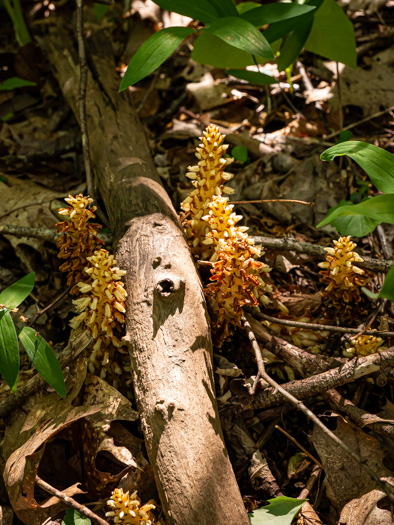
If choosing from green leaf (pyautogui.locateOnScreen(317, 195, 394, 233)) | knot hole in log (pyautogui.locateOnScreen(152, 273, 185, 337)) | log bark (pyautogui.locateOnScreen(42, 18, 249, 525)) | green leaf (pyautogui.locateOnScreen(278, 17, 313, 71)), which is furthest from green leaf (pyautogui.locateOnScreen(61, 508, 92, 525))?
green leaf (pyautogui.locateOnScreen(278, 17, 313, 71))

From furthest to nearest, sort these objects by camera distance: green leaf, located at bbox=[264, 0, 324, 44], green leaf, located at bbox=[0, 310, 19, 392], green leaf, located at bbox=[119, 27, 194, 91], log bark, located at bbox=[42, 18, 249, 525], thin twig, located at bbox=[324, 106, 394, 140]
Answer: thin twig, located at bbox=[324, 106, 394, 140] < green leaf, located at bbox=[264, 0, 324, 44] < green leaf, located at bbox=[119, 27, 194, 91] < green leaf, located at bbox=[0, 310, 19, 392] < log bark, located at bbox=[42, 18, 249, 525]

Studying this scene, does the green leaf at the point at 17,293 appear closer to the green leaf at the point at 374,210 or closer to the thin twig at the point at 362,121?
the green leaf at the point at 374,210

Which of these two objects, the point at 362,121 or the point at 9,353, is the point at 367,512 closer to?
the point at 9,353

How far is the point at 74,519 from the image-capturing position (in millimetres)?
2152

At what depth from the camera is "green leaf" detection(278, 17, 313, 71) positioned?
3.45m

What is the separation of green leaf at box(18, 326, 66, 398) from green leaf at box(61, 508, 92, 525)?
1.79 feet

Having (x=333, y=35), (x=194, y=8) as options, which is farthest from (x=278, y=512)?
(x=333, y=35)

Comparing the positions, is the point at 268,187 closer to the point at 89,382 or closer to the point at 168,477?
the point at 89,382

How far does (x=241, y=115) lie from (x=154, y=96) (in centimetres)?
91

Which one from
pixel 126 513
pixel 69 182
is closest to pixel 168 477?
pixel 126 513

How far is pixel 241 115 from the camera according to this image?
4.41 metres

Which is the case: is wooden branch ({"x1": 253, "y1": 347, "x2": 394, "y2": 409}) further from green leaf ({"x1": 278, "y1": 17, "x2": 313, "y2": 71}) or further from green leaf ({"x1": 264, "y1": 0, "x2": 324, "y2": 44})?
green leaf ({"x1": 278, "y1": 17, "x2": 313, "y2": 71})

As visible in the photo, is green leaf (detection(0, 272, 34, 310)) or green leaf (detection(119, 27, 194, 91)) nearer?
green leaf (detection(0, 272, 34, 310))

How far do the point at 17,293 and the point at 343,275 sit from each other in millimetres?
1809
